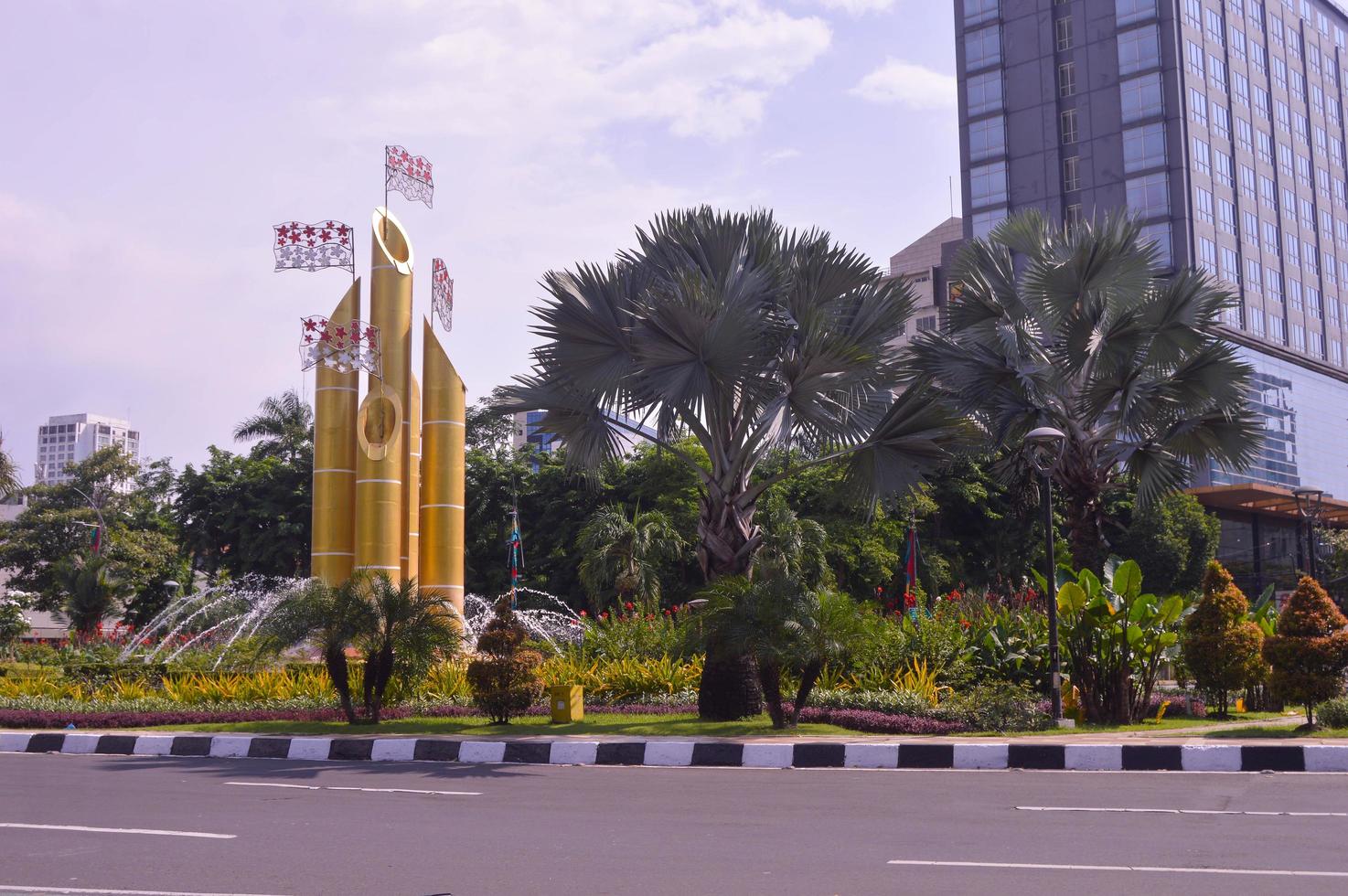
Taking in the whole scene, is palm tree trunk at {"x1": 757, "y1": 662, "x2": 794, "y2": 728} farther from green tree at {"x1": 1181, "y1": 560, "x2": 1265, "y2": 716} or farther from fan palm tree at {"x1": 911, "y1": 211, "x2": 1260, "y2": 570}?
fan palm tree at {"x1": 911, "y1": 211, "x2": 1260, "y2": 570}

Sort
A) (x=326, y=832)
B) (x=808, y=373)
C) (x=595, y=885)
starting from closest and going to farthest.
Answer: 1. (x=595, y=885)
2. (x=326, y=832)
3. (x=808, y=373)

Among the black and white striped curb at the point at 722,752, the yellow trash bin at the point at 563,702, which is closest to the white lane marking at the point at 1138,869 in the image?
the black and white striped curb at the point at 722,752

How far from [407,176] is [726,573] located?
19.3 metres

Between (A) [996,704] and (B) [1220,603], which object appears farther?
(B) [1220,603]

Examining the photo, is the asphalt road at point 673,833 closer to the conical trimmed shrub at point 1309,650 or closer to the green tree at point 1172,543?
the conical trimmed shrub at point 1309,650

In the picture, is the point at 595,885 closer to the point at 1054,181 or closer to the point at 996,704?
the point at 996,704

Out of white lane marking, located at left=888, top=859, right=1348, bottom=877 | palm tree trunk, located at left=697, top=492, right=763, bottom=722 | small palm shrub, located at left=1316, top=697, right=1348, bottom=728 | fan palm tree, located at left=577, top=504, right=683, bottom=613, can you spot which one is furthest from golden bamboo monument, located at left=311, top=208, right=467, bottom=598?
white lane marking, located at left=888, top=859, right=1348, bottom=877

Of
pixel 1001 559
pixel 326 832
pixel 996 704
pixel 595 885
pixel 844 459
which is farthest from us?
pixel 1001 559

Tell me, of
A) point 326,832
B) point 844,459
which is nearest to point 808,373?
point 844,459

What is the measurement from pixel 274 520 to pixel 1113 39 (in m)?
47.3

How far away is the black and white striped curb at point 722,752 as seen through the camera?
12086 millimetres

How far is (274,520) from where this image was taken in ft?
154

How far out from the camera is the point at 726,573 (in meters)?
16.3

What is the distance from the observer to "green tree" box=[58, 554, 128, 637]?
3647 centimetres
